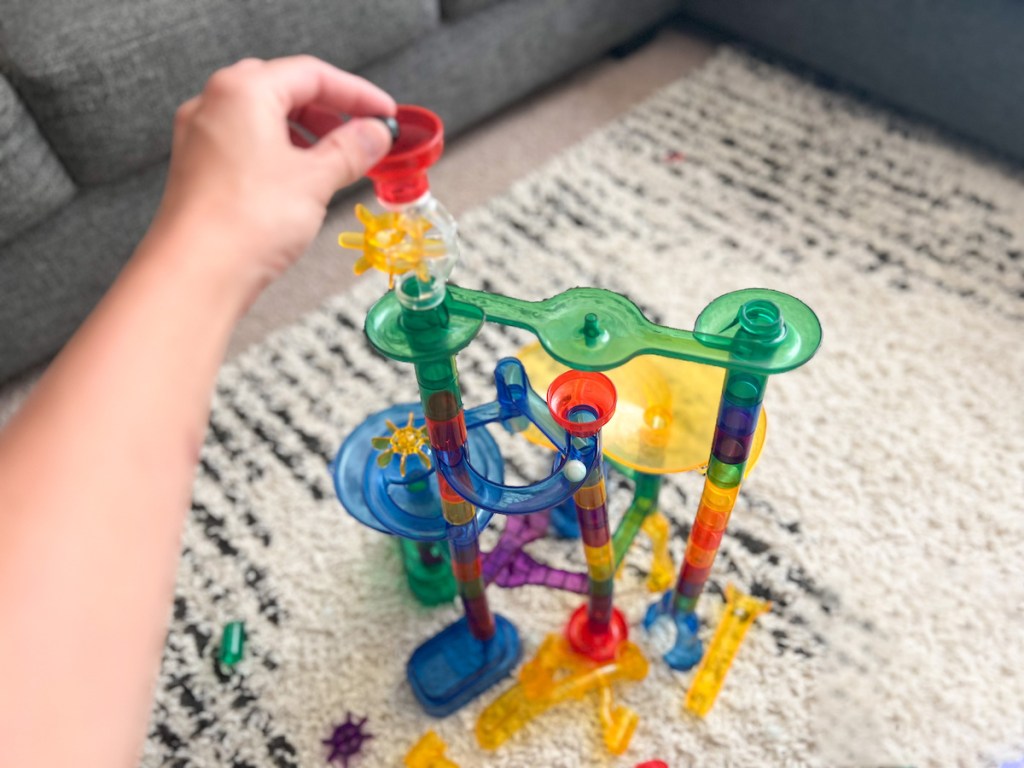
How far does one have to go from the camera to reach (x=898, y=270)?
122cm

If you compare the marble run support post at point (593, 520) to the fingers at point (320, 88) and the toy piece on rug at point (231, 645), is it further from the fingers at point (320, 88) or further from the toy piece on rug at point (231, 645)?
the toy piece on rug at point (231, 645)

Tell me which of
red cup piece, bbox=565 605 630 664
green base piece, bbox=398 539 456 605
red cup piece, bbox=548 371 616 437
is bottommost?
red cup piece, bbox=565 605 630 664

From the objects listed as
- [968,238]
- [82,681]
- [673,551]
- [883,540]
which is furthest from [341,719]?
[968,238]

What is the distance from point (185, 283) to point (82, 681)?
0.64 feet

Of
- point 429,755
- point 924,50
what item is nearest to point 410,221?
point 429,755

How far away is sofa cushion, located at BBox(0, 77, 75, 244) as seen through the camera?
36.9 inches

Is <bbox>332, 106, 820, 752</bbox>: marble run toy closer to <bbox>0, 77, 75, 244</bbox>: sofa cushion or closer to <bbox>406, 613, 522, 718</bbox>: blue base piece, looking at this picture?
<bbox>406, 613, 522, 718</bbox>: blue base piece

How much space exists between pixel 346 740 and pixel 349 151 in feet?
1.96

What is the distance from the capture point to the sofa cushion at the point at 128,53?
940mm

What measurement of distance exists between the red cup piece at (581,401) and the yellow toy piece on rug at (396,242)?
0.16 meters

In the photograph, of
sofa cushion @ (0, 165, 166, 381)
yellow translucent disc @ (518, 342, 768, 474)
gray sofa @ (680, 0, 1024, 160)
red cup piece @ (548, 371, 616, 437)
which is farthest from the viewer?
gray sofa @ (680, 0, 1024, 160)

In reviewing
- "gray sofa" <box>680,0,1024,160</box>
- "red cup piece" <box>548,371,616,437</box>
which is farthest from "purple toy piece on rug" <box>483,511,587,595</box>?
"gray sofa" <box>680,0,1024,160</box>

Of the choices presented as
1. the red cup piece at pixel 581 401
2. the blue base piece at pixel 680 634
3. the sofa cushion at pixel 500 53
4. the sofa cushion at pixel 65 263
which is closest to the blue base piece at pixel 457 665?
the blue base piece at pixel 680 634

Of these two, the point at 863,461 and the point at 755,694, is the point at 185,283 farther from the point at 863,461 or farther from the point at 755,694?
the point at 863,461
